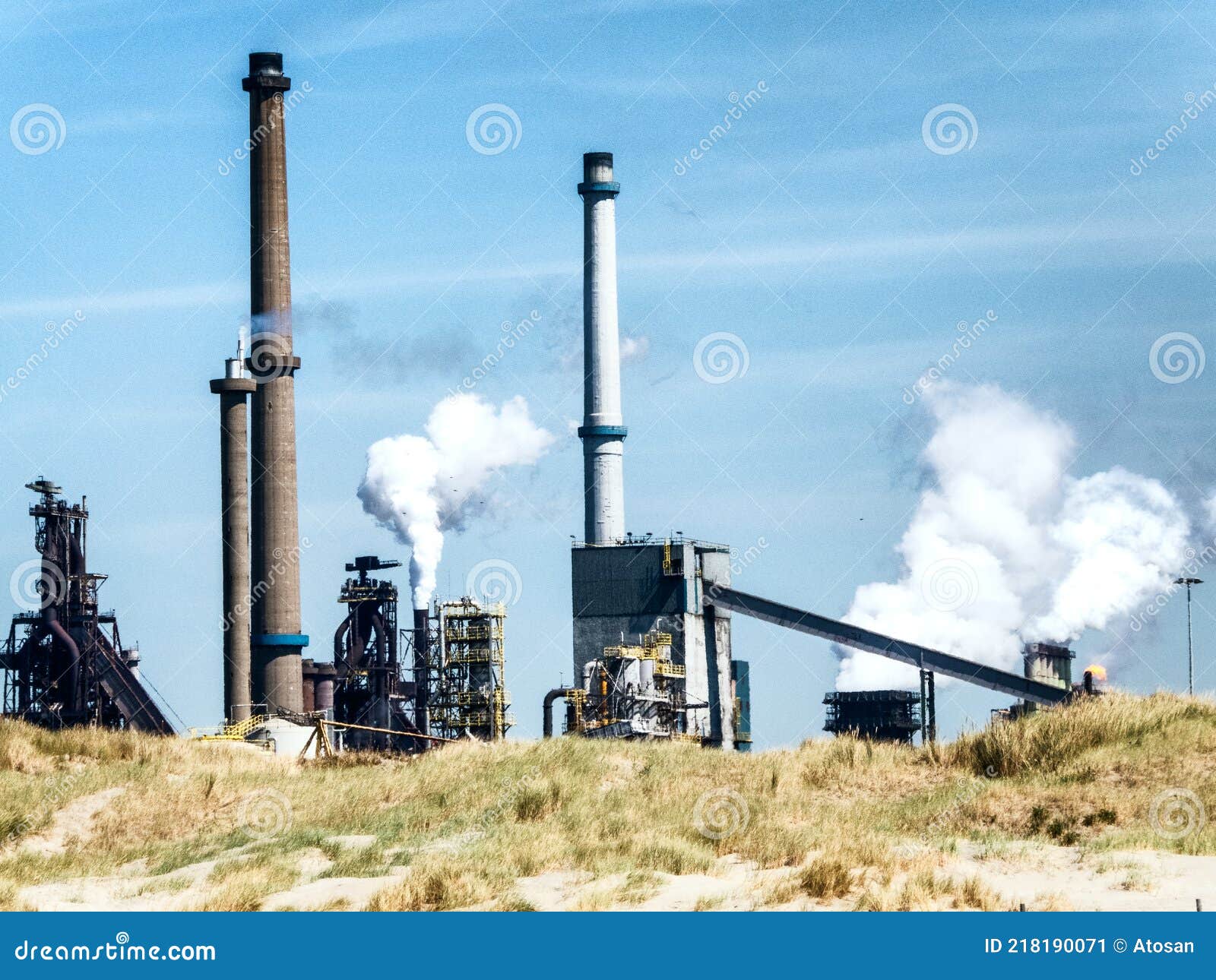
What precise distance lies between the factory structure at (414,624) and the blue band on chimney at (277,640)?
0.23 feet

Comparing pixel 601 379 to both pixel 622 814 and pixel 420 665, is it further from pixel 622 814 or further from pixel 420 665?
pixel 622 814

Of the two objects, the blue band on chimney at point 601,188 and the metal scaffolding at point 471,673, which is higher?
the blue band on chimney at point 601,188

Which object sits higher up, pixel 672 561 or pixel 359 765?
pixel 672 561

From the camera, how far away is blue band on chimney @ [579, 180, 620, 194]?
233 feet

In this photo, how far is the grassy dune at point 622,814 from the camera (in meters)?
18.4

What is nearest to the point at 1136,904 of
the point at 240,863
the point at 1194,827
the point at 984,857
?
the point at 984,857

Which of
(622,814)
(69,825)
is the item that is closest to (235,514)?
(69,825)

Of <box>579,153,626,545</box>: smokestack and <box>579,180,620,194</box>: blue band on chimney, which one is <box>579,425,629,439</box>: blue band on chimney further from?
<box>579,180,620,194</box>: blue band on chimney

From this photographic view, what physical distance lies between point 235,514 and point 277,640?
722cm

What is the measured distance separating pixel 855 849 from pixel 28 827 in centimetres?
1225

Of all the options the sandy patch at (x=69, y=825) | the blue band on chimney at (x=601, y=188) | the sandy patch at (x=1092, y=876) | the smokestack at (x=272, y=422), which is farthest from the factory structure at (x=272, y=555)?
the sandy patch at (x=1092, y=876)

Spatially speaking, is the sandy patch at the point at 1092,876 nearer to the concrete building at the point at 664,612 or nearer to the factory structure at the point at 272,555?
the factory structure at the point at 272,555
